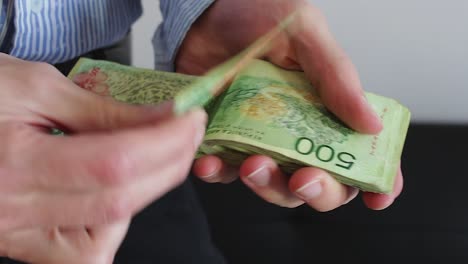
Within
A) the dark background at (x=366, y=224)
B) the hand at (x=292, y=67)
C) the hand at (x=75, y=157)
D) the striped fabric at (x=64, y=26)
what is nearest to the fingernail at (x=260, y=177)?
the hand at (x=292, y=67)

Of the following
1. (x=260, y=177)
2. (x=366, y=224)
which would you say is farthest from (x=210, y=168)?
(x=366, y=224)

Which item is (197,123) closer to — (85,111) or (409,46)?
(85,111)

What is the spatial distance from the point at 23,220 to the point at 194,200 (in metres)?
0.30

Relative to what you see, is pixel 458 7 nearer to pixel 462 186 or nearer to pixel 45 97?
pixel 462 186

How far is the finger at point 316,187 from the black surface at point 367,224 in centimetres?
36

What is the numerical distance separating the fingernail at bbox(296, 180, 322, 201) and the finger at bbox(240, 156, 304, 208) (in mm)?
21

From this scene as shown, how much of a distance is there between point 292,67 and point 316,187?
11 centimetres

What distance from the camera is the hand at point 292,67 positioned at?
0.37 metres

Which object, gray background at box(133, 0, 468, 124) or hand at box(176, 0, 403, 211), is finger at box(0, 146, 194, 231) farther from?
gray background at box(133, 0, 468, 124)

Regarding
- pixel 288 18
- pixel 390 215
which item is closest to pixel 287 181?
pixel 288 18

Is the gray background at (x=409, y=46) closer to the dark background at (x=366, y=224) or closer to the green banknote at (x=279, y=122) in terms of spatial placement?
the dark background at (x=366, y=224)

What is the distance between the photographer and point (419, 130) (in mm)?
809

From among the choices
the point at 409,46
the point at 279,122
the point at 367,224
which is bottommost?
the point at 367,224

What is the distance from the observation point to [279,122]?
38 centimetres
